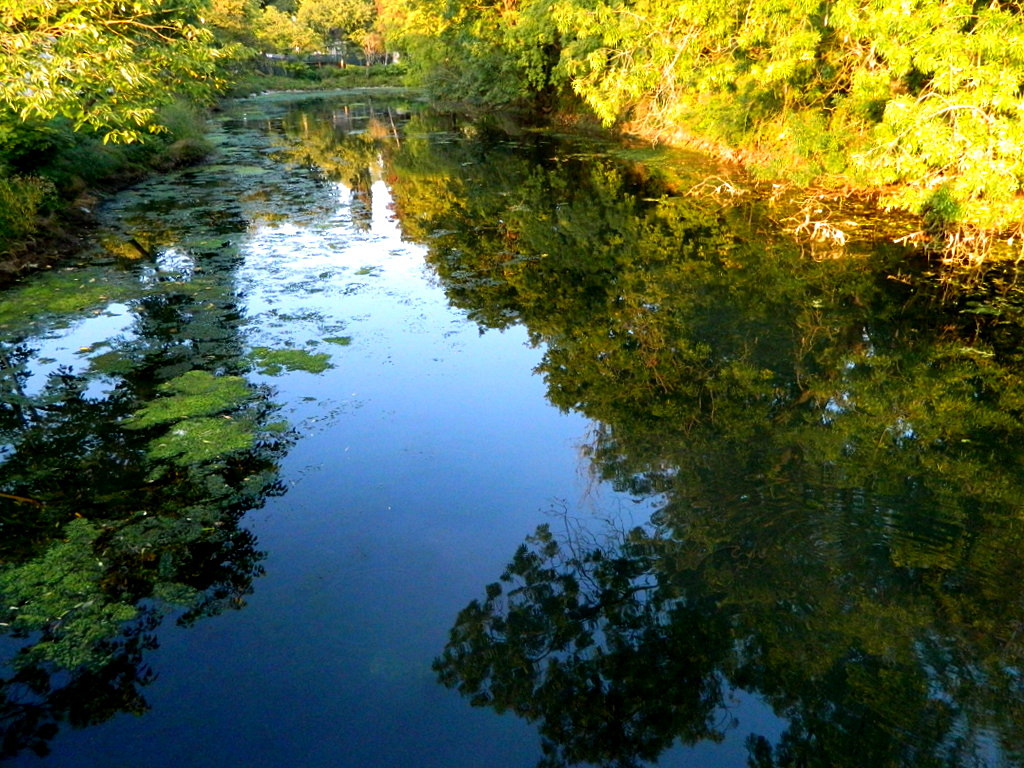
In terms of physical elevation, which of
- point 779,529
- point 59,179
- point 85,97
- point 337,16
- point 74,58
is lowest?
point 779,529

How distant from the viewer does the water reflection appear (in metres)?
4.23

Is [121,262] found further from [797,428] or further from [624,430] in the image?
[797,428]

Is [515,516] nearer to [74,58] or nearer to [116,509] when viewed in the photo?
[116,509]

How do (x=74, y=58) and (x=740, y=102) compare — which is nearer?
(x=74, y=58)

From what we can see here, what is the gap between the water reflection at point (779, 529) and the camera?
4230 mm

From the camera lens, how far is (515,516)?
19.9ft

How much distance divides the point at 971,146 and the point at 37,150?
15.9 m

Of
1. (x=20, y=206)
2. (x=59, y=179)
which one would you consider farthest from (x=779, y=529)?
(x=59, y=179)

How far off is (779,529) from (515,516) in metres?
2.10

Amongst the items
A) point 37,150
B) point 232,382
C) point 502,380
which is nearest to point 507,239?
point 502,380

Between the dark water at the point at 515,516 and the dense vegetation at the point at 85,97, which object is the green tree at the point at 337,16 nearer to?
the dense vegetation at the point at 85,97

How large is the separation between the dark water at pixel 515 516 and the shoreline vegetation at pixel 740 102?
170cm

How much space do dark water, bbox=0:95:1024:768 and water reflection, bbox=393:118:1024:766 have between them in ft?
0.09

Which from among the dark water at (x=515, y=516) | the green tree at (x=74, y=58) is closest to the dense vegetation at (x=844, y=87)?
the dark water at (x=515, y=516)
